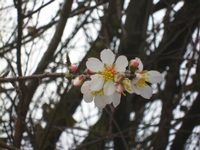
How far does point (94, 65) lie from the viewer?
120 cm

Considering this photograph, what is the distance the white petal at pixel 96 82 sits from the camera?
1.12 m

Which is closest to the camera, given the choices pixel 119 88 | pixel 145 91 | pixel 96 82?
pixel 119 88

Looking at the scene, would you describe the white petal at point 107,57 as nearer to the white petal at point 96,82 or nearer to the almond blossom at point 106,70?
the almond blossom at point 106,70

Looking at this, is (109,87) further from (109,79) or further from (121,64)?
(121,64)

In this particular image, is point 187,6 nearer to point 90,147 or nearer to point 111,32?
point 111,32

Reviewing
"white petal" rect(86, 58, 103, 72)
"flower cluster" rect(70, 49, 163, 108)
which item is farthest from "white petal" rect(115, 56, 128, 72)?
"white petal" rect(86, 58, 103, 72)

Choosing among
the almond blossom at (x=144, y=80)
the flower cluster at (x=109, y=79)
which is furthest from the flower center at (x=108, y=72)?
the almond blossom at (x=144, y=80)

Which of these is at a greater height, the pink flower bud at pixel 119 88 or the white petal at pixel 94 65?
the white petal at pixel 94 65

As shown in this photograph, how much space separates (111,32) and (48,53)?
153 centimetres

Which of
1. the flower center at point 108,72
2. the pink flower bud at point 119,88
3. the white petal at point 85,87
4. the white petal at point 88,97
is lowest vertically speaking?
the pink flower bud at point 119,88

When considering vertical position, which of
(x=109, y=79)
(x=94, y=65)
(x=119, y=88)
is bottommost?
(x=119, y=88)

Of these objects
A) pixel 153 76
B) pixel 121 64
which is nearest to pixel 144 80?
pixel 153 76

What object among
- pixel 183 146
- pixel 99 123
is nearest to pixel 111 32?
pixel 99 123

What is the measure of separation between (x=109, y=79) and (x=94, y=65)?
0.45ft
